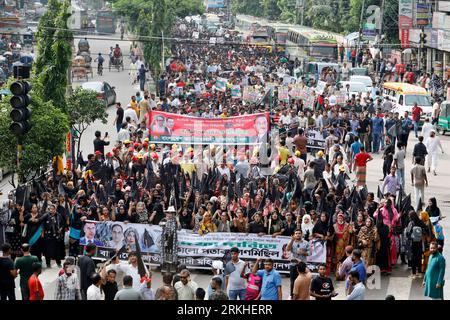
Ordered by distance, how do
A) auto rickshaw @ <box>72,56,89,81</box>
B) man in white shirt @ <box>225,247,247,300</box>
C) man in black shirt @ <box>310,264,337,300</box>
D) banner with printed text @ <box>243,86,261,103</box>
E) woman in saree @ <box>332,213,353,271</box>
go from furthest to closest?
auto rickshaw @ <box>72,56,89,81</box> → banner with printed text @ <box>243,86,261,103</box> → woman in saree @ <box>332,213,353,271</box> → man in white shirt @ <box>225,247,247,300</box> → man in black shirt @ <box>310,264,337,300</box>

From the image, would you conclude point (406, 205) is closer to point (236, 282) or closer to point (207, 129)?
point (236, 282)

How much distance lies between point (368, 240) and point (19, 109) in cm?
566

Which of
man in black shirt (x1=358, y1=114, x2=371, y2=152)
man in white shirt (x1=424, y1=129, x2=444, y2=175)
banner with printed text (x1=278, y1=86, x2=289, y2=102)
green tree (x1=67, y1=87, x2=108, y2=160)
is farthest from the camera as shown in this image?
banner with printed text (x1=278, y1=86, x2=289, y2=102)

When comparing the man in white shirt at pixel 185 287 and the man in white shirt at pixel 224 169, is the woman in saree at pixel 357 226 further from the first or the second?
the man in white shirt at pixel 224 169

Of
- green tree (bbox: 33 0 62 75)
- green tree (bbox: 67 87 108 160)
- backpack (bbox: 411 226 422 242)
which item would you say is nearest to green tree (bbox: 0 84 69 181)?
green tree (bbox: 33 0 62 75)

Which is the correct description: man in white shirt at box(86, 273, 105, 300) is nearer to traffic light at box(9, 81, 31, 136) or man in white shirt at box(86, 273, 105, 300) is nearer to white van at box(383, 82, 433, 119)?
traffic light at box(9, 81, 31, 136)

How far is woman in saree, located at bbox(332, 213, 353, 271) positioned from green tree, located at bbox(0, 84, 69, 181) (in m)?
7.37

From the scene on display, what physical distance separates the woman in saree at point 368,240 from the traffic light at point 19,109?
5.36 meters

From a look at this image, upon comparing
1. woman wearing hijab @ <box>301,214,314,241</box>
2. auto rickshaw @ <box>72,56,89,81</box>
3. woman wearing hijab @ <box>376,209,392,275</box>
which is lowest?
auto rickshaw @ <box>72,56,89,81</box>

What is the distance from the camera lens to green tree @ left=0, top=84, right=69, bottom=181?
25.6 metres

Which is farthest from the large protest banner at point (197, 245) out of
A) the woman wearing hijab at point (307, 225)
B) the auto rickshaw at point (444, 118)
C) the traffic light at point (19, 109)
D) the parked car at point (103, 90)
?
the parked car at point (103, 90)
